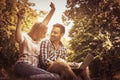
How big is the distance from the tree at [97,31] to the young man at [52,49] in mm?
1454

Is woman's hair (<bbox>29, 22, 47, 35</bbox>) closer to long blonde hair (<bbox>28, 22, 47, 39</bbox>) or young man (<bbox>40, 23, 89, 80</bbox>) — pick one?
long blonde hair (<bbox>28, 22, 47, 39</bbox>)

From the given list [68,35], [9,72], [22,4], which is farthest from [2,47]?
[68,35]

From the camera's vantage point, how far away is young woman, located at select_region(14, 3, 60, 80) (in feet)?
9.13

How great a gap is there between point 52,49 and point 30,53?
301 millimetres

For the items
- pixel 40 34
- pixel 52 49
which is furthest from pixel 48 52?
pixel 40 34

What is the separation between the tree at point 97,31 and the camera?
4.68 m

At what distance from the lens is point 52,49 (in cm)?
321

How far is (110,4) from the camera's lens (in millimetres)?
4836

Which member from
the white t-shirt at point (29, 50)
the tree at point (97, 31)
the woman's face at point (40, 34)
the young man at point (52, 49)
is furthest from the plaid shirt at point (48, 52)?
the tree at point (97, 31)

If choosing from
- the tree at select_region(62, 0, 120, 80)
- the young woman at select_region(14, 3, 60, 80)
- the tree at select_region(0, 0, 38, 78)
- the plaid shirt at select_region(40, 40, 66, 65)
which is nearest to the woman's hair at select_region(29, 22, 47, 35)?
the young woman at select_region(14, 3, 60, 80)

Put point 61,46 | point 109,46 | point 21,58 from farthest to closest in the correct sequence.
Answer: point 109,46 → point 61,46 → point 21,58

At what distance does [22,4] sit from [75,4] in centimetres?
112

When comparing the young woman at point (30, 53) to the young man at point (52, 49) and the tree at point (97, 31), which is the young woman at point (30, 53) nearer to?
the young man at point (52, 49)

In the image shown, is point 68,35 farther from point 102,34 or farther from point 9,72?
point 9,72
